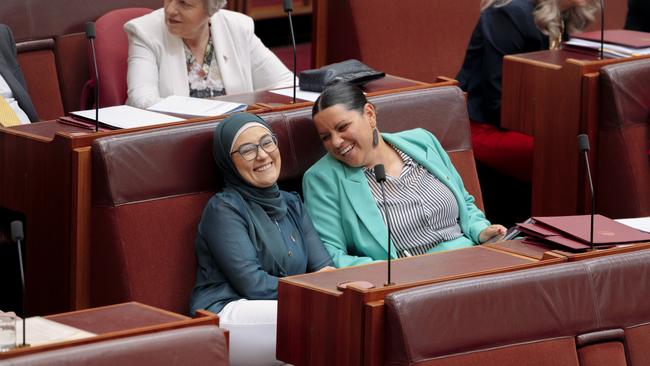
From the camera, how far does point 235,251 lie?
3123 millimetres

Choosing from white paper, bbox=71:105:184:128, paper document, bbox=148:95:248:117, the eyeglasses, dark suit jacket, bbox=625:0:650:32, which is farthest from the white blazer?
dark suit jacket, bbox=625:0:650:32

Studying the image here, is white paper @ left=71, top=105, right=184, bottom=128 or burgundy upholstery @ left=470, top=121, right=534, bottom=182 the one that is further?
burgundy upholstery @ left=470, top=121, right=534, bottom=182

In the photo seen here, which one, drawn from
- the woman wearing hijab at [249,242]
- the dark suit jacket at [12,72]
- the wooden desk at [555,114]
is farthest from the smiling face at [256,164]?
the wooden desk at [555,114]

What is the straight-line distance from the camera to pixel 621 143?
394 centimetres

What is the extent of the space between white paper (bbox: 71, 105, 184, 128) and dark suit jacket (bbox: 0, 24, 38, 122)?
515 millimetres

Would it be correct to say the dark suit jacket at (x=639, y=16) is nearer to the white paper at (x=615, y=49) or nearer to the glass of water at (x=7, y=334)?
the white paper at (x=615, y=49)

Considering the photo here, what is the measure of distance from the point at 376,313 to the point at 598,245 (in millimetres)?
618

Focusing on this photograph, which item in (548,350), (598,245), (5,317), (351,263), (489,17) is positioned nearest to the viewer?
(5,317)

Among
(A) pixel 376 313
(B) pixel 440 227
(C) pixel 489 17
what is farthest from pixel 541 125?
(A) pixel 376 313

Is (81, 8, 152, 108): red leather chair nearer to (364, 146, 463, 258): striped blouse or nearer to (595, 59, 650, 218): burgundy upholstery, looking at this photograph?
(364, 146, 463, 258): striped blouse

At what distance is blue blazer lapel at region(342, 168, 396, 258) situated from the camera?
11.0 ft

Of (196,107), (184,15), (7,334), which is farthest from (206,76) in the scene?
(7,334)

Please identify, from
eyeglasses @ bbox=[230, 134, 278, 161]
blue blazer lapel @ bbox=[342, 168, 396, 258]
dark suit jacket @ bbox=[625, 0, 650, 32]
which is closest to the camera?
eyeglasses @ bbox=[230, 134, 278, 161]

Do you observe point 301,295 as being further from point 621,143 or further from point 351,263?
point 621,143
